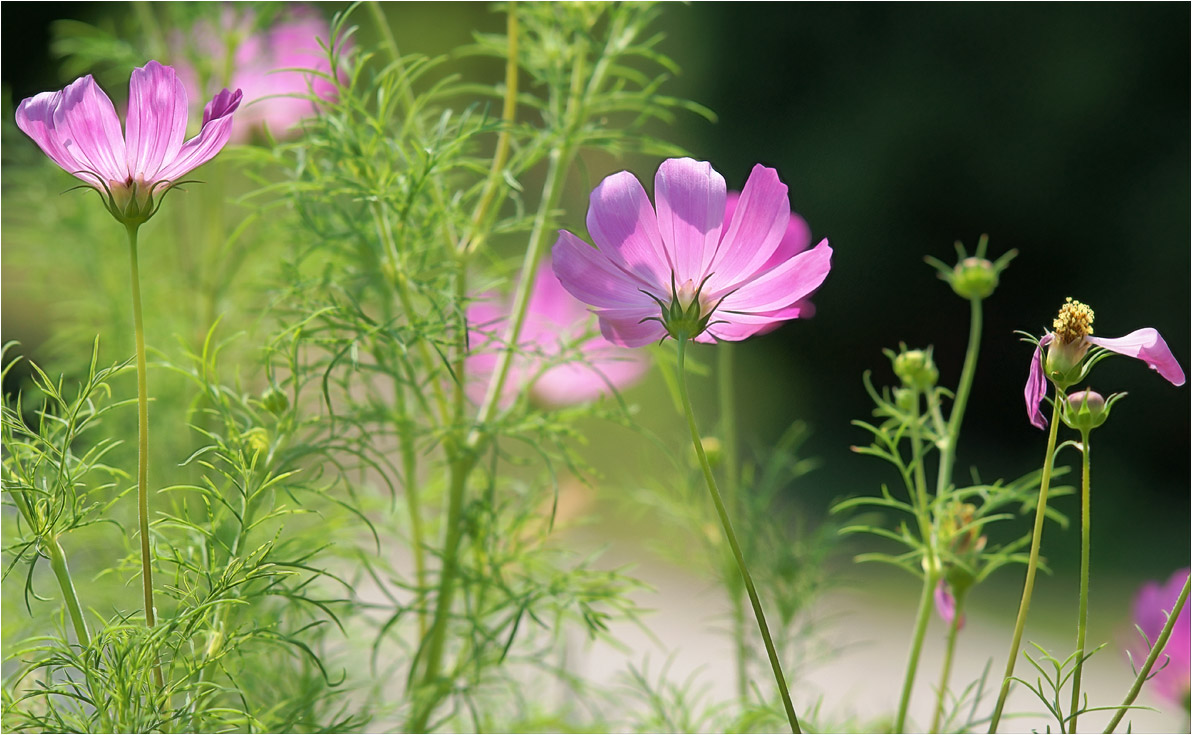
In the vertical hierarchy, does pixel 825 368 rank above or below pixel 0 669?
above

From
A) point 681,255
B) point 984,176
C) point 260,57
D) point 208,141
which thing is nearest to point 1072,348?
point 681,255

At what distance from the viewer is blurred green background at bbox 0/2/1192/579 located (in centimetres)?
206

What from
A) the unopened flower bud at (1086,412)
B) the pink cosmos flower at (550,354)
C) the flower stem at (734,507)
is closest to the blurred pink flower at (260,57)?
the pink cosmos flower at (550,354)

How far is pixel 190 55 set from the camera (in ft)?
2.29

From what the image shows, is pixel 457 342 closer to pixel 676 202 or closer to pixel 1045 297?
pixel 676 202

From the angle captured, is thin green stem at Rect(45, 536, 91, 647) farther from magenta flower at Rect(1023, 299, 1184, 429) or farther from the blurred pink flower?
the blurred pink flower

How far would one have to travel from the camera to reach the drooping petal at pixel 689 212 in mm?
299

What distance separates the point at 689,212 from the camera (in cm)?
30

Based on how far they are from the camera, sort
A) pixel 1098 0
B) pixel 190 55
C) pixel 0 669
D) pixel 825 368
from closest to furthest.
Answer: pixel 0 669 < pixel 190 55 < pixel 1098 0 < pixel 825 368

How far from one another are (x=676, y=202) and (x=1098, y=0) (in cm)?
211

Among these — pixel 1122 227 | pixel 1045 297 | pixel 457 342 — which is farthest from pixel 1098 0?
pixel 457 342

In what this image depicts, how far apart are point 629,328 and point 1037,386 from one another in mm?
115

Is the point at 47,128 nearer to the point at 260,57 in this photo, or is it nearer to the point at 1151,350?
the point at 1151,350

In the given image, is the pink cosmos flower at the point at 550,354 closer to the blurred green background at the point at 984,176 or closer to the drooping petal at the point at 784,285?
Answer: the drooping petal at the point at 784,285
